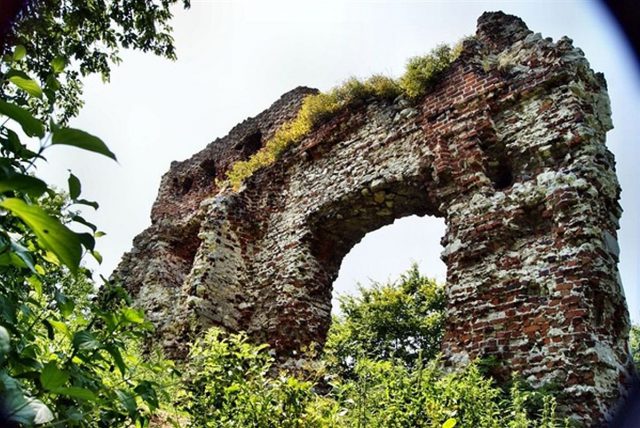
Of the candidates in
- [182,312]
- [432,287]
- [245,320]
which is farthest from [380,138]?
[432,287]

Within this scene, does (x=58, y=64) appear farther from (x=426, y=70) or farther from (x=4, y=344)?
(x=426, y=70)

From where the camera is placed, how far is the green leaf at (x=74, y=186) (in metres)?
1.17

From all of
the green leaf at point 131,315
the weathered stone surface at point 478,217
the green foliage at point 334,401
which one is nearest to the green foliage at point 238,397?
the green foliage at point 334,401

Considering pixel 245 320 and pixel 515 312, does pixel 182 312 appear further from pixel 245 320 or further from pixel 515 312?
pixel 515 312

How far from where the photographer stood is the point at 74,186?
3.88 feet

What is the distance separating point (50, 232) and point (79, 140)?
169mm

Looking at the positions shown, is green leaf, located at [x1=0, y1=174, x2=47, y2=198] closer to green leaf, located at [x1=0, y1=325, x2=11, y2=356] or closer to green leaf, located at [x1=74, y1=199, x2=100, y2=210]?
green leaf, located at [x1=0, y1=325, x2=11, y2=356]

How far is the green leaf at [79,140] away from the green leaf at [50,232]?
5.1 inches

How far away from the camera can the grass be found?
21.6 feet

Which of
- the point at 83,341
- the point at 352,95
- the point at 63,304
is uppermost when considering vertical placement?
the point at 352,95

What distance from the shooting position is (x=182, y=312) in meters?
7.14

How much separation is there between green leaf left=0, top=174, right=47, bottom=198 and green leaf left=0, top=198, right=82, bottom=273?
0.04 m

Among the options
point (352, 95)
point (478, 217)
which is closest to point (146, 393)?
point (478, 217)

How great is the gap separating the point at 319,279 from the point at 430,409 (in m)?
4.16
